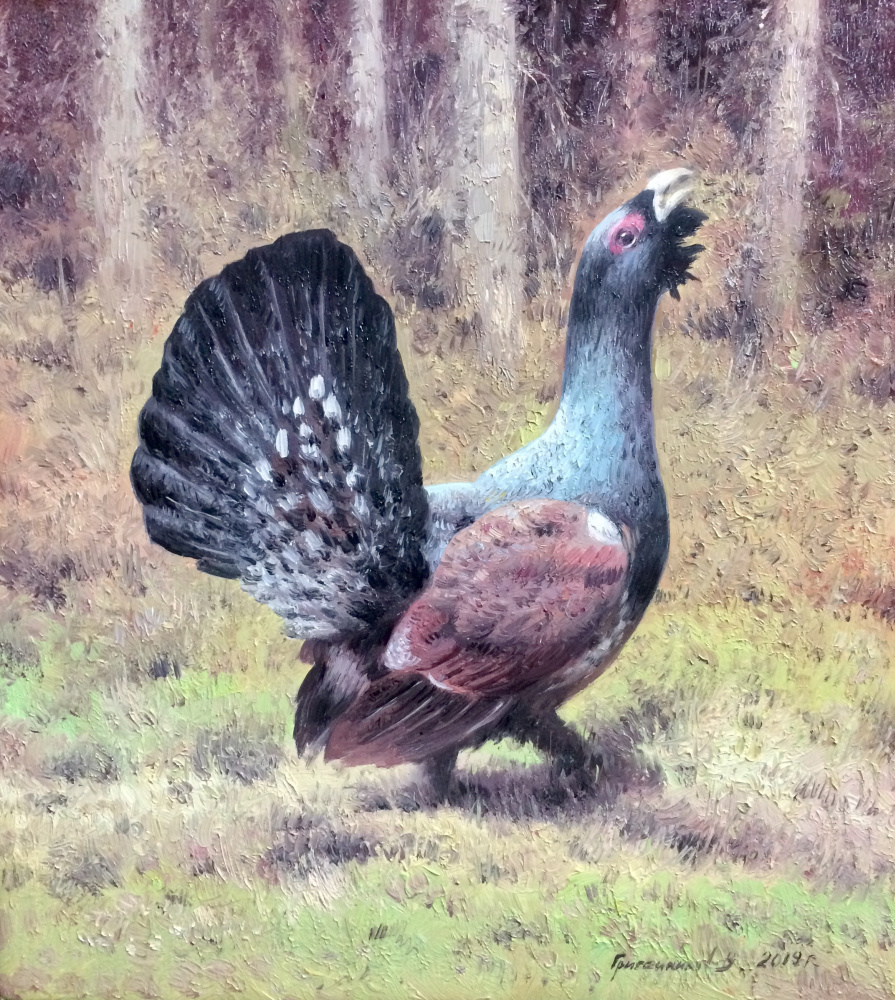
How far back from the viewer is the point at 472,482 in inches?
70.9

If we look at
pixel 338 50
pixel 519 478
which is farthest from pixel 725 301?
pixel 338 50

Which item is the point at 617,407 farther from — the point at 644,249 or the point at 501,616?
the point at 501,616

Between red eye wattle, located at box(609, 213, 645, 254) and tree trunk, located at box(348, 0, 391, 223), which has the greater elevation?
tree trunk, located at box(348, 0, 391, 223)

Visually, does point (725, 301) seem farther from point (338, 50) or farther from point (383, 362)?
point (338, 50)

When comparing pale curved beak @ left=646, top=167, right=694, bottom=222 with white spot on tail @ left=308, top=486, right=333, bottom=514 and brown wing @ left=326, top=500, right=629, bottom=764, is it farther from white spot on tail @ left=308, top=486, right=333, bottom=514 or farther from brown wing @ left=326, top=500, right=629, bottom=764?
white spot on tail @ left=308, top=486, right=333, bottom=514

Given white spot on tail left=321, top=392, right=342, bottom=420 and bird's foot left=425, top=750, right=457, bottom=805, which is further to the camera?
bird's foot left=425, top=750, right=457, bottom=805

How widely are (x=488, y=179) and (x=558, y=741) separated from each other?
49.8 inches

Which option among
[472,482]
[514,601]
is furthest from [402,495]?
[514,601]

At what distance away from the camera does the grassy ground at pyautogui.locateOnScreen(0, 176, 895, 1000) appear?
5.92 ft

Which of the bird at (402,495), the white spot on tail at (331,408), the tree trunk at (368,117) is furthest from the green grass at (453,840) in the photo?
the tree trunk at (368,117)

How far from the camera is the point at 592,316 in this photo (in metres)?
1.77

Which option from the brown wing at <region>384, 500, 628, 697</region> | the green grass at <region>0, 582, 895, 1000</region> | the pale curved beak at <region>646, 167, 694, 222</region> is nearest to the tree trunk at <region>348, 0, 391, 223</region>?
the pale curved beak at <region>646, 167, 694, 222</region>

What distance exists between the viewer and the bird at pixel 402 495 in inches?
66.7
